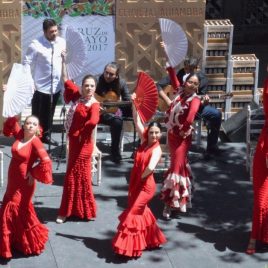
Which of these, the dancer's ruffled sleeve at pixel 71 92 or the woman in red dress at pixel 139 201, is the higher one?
the dancer's ruffled sleeve at pixel 71 92

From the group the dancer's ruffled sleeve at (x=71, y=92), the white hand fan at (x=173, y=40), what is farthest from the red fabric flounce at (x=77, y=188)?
the white hand fan at (x=173, y=40)

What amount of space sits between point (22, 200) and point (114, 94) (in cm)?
269

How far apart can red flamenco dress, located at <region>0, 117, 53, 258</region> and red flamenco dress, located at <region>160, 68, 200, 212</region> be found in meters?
1.54

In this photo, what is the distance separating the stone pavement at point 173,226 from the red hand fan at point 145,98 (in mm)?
1266

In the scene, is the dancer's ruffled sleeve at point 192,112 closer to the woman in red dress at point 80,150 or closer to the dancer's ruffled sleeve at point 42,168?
the woman in red dress at point 80,150

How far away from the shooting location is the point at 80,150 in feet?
31.0

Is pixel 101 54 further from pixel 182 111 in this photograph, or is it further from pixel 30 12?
pixel 182 111

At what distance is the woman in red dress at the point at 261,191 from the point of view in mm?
8992

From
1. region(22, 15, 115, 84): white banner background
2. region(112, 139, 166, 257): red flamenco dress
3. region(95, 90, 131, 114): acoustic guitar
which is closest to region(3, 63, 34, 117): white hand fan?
region(112, 139, 166, 257): red flamenco dress

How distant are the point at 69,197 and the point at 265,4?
876cm

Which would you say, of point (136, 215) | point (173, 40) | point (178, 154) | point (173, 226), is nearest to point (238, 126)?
point (173, 40)

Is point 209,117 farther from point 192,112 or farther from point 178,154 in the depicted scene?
point 192,112

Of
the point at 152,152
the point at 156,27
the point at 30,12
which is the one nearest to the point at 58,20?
the point at 30,12

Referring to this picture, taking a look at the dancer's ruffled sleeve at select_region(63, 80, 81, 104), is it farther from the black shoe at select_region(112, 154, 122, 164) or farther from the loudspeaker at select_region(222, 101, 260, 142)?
the loudspeaker at select_region(222, 101, 260, 142)
